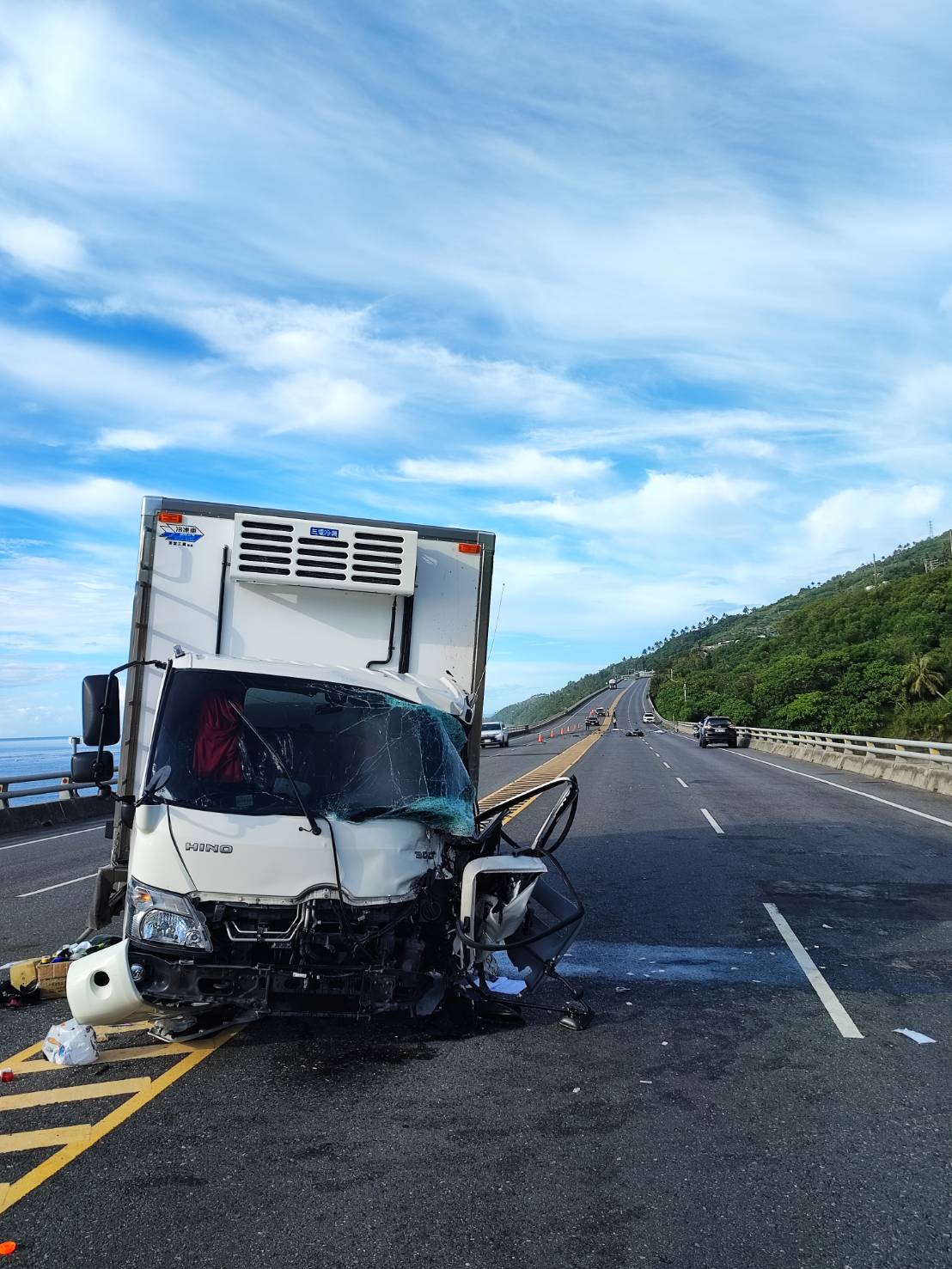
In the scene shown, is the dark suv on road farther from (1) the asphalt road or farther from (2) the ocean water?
(1) the asphalt road

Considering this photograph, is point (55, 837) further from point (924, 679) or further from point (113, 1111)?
point (924, 679)

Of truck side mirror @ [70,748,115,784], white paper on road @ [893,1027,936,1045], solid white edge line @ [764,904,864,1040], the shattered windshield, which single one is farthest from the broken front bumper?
white paper on road @ [893,1027,936,1045]

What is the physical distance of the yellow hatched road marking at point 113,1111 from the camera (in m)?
3.93

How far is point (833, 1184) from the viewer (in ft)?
13.0

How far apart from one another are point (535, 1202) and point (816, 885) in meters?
7.74

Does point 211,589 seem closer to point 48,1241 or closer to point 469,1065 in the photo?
point 469,1065

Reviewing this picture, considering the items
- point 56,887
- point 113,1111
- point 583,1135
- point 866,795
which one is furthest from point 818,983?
point 866,795

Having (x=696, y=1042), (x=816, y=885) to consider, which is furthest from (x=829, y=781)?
(x=696, y=1042)

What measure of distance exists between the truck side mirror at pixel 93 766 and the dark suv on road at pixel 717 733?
48.9 metres

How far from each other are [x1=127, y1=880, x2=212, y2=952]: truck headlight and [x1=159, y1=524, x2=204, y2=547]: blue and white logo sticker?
279cm

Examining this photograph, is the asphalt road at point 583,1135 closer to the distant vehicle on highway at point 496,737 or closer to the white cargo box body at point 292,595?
the white cargo box body at point 292,595

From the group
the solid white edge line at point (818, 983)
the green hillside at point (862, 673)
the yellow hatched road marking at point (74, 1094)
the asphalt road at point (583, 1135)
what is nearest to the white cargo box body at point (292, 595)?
the asphalt road at point (583, 1135)

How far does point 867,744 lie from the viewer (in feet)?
105

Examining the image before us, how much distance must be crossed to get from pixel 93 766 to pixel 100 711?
0.34m
